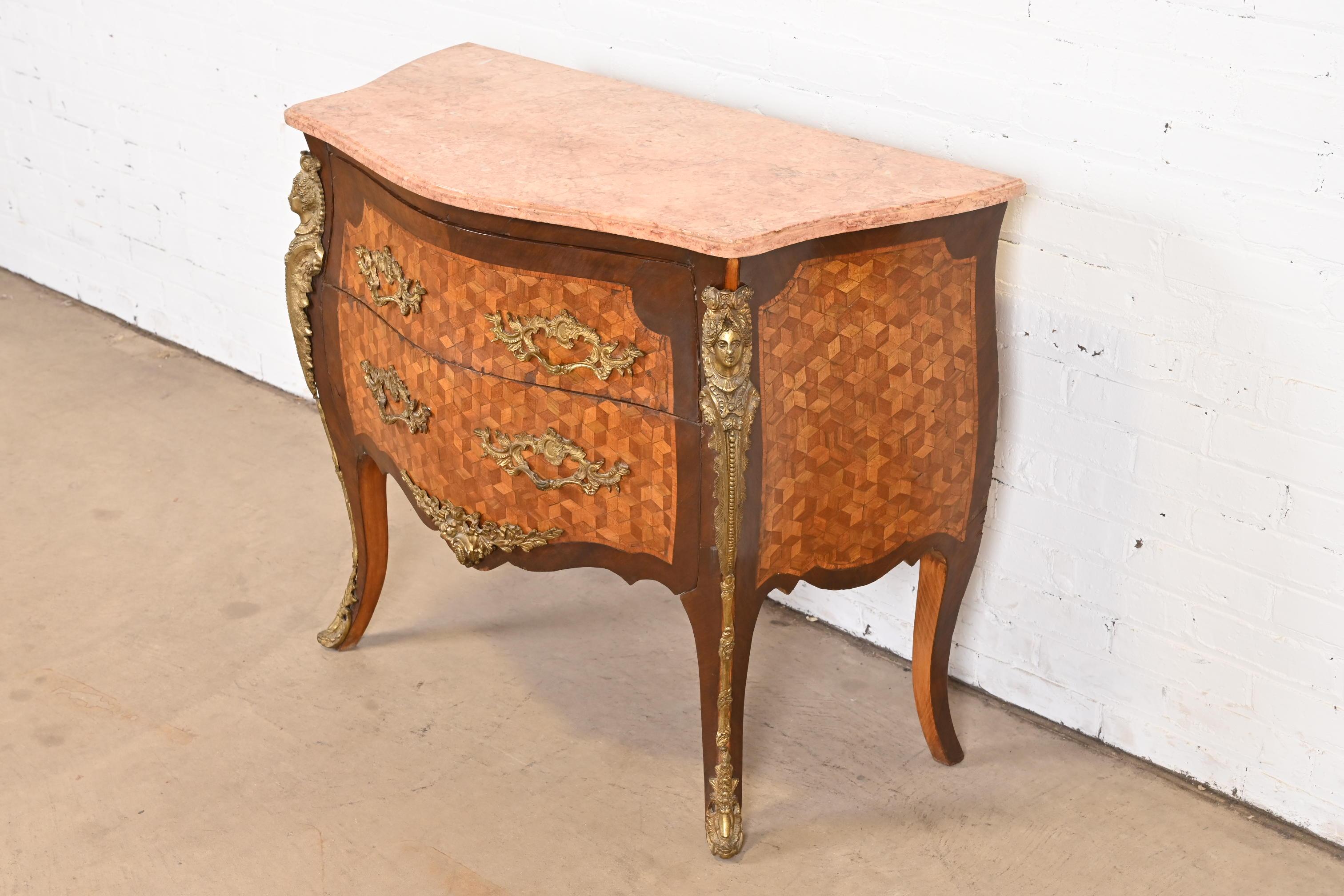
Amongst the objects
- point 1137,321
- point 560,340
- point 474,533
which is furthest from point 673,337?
point 1137,321

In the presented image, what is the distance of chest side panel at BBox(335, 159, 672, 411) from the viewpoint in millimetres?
1756

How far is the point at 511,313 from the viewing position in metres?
1.83

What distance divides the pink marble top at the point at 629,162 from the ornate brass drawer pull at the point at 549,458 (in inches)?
12.3

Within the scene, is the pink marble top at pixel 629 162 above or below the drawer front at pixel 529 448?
above

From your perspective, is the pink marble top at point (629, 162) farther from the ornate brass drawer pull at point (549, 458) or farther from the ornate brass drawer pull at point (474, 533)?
the ornate brass drawer pull at point (474, 533)

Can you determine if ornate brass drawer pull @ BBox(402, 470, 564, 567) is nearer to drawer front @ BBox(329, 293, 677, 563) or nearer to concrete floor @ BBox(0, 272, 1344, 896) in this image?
drawer front @ BBox(329, 293, 677, 563)

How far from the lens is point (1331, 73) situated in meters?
1.73

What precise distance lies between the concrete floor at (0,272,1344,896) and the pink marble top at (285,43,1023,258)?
3.06ft

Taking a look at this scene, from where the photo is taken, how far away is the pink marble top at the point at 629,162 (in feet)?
5.54

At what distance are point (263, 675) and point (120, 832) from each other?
1.39 ft

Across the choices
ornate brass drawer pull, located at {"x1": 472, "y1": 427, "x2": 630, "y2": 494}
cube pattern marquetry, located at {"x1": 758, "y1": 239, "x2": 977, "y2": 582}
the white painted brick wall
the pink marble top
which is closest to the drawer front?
ornate brass drawer pull, located at {"x1": 472, "y1": 427, "x2": 630, "y2": 494}

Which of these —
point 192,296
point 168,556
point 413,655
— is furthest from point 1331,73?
point 192,296

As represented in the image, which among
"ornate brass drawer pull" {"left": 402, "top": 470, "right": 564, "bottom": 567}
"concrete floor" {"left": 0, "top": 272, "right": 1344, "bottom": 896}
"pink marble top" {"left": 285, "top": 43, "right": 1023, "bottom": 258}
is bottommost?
"concrete floor" {"left": 0, "top": 272, "right": 1344, "bottom": 896}

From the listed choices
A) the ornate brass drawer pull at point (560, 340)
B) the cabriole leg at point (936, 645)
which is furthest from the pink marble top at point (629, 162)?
the cabriole leg at point (936, 645)
